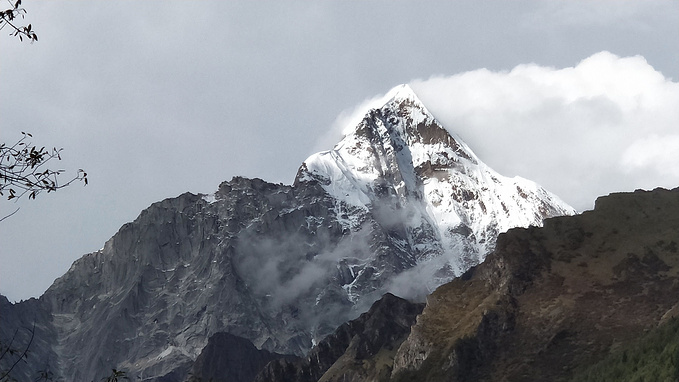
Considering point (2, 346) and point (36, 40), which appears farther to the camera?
point (2, 346)

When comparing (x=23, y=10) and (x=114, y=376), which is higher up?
(x=23, y=10)

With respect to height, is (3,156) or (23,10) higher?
(23,10)

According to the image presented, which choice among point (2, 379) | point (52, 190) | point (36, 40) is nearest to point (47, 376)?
point (2, 379)

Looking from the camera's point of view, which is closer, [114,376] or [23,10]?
[23,10]

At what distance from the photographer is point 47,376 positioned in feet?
138

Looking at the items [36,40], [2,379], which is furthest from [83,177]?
[2,379]

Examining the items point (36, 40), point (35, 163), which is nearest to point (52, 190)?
point (35, 163)

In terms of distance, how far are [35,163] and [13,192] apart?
1463 millimetres

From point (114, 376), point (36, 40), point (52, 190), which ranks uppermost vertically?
point (36, 40)

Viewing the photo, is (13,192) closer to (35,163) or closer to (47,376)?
(35,163)

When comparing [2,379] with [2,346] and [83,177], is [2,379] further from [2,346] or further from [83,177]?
[83,177]

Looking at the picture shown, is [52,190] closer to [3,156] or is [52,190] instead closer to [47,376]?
[3,156]

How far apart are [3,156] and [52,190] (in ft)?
7.58

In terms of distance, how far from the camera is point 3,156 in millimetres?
41000
